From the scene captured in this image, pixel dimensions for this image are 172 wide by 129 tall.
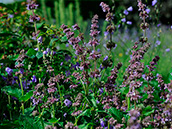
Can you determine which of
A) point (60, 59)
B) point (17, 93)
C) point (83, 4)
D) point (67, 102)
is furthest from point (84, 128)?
point (83, 4)

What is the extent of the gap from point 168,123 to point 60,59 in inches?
55.2

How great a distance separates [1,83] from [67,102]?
1.09m

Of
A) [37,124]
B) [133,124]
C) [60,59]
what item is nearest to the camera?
[133,124]

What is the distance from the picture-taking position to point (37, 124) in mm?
1594

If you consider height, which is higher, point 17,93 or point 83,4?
point 83,4

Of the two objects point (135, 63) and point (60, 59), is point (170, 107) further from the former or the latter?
point (60, 59)

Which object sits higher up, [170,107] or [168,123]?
[170,107]

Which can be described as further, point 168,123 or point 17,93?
point 17,93

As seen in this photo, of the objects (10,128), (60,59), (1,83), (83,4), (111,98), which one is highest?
(83,4)

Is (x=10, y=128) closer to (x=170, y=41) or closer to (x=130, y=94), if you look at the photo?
(x=130, y=94)

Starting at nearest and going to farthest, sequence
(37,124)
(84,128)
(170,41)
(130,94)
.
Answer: (130,94) < (84,128) < (37,124) < (170,41)

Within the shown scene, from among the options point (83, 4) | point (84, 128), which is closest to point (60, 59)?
point (84, 128)

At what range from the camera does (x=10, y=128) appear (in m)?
1.62

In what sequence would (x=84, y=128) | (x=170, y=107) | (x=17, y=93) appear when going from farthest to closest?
(x=17, y=93) → (x=84, y=128) → (x=170, y=107)
